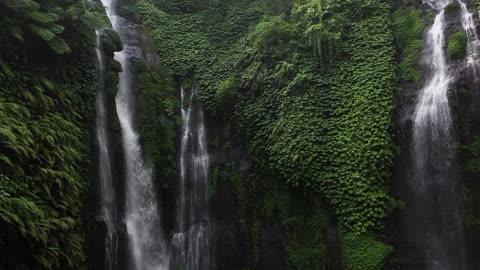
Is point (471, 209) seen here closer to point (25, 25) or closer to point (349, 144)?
point (349, 144)

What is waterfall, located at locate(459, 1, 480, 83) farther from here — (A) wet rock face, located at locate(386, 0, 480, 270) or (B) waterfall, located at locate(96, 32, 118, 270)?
(B) waterfall, located at locate(96, 32, 118, 270)

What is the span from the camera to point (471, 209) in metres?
11.0

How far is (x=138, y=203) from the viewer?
13.5m

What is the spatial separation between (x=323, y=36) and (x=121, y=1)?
10.3 meters

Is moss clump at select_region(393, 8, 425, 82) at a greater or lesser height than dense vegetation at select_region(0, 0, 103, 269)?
greater

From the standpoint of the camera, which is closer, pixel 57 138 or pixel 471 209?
pixel 57 138

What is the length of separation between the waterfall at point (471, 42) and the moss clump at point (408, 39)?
4.64 ft

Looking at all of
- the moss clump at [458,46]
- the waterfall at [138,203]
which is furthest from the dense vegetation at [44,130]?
the moss clump at [458,46]

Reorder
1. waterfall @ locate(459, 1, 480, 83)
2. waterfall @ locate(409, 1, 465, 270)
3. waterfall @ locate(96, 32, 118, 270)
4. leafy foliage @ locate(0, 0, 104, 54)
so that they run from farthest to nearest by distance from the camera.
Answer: waterfall @ locate(459, 1, 480, 83) → waterfall @ locate(96, 32, 118, 270) → waterfall @ locate(409, 1, 465, 270) → leafy foliage @ locate(0, 0, 104, 54)

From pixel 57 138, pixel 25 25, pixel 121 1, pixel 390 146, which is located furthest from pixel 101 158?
pixel 121 1

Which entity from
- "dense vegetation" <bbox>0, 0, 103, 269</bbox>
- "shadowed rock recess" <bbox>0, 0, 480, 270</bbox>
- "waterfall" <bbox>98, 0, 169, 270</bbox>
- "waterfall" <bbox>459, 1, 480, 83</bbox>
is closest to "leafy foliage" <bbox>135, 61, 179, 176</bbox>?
"shadowed rock recess" <bbox>0, 0, 480, 270</bbox>

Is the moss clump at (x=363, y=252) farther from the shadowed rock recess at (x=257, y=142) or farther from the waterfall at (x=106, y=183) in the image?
the waterfall at (x=106, y=183)

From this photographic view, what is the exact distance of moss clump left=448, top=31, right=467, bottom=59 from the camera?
12.8 metres

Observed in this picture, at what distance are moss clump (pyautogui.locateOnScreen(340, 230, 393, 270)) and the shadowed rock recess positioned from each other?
39mm
